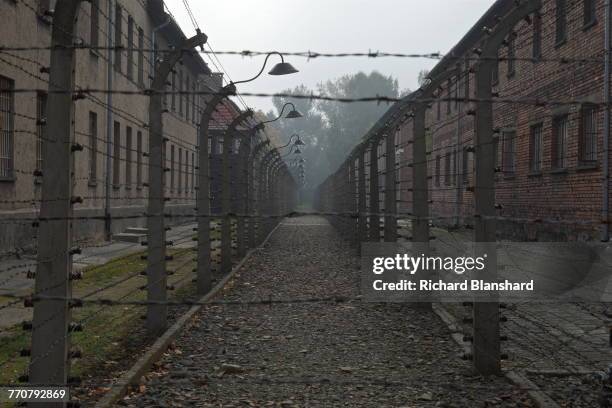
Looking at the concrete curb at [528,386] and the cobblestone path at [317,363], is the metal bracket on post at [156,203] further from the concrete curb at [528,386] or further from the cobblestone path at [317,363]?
the concrete curb at [528,386]

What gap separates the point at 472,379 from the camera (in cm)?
559

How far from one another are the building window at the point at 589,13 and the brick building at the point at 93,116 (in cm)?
730

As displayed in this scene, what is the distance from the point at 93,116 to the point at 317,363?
16368 millimetres

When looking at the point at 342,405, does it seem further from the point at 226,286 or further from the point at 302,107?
the point at 302,107

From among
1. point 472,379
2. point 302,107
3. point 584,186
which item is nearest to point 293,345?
point 472,379

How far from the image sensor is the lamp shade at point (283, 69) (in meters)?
11.6

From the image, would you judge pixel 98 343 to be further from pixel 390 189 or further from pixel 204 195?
pixel 390 189

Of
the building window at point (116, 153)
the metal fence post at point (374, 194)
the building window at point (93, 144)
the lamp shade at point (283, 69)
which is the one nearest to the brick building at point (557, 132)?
the metal fence post at point (374, 194)

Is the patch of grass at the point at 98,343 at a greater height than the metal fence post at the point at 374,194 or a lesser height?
lesser

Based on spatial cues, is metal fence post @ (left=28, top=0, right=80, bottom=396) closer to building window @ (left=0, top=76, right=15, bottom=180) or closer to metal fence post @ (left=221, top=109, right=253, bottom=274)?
metal fence post @ (left=221, top=109, right=253, bottom=274)

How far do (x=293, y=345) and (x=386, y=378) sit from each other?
1.43m

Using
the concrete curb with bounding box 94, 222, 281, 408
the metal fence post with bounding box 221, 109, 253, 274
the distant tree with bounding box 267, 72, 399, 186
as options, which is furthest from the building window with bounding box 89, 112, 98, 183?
the distant tree with bounding box 267, 72, 399, 186

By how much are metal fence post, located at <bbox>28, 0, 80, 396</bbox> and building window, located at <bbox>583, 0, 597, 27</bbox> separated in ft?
42.2

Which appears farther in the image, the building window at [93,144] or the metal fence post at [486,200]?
the building window at [93,144]
